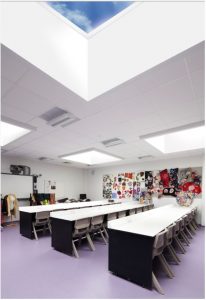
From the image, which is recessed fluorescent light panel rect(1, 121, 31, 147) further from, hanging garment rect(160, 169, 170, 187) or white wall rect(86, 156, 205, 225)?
hanging garment rect(160, 169, 170, 187)

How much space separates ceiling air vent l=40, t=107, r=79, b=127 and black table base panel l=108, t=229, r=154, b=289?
2.03 meters

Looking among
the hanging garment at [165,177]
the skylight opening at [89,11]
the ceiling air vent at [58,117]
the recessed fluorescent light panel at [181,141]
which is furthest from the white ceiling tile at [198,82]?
the hanging garment at [165,177]

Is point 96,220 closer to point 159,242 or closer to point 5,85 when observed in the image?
point 159,242

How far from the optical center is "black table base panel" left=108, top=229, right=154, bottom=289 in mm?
2393

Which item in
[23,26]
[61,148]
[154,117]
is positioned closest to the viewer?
[23,26]

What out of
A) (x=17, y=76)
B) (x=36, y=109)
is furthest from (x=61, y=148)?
(x=17, y=76)

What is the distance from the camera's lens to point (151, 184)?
24.9 ft

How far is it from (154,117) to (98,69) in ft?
4.48

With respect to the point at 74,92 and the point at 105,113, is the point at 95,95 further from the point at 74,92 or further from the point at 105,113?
the point at 105,113

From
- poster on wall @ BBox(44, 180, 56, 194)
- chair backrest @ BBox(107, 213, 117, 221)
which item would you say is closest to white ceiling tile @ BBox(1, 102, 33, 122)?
chair backrest @ BBox(107, 213, 117, 221)

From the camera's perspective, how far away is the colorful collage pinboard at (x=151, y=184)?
22.0ft

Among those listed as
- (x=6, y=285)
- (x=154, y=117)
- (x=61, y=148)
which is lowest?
(x=6, y=285)

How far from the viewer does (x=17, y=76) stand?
2018mm

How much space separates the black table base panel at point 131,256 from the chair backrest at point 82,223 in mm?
972
